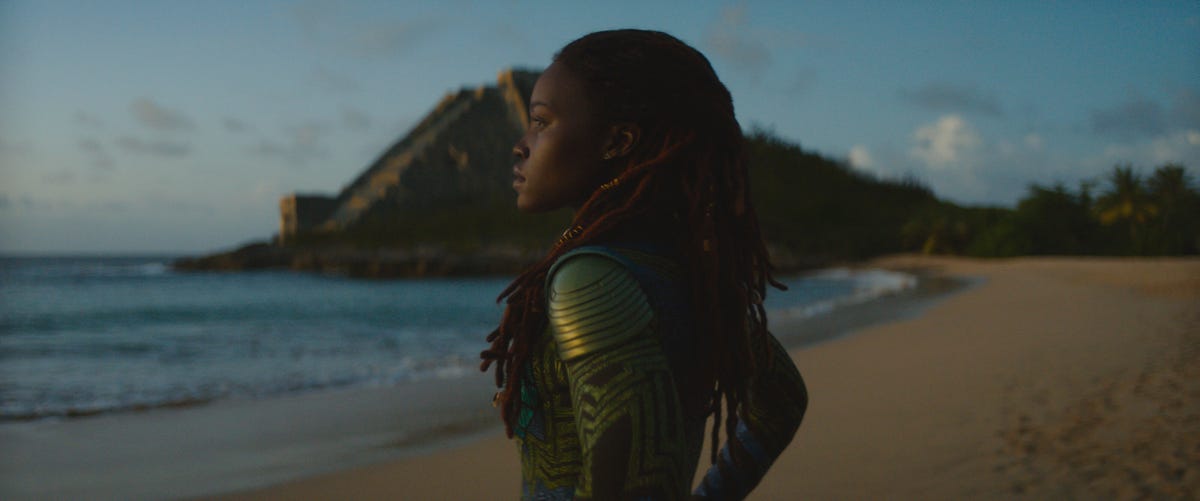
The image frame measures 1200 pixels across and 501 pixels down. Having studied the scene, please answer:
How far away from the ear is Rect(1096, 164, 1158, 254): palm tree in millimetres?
49888

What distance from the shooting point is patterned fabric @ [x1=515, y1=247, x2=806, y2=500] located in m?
0.89

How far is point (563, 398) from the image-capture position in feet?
3.47

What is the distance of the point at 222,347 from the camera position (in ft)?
49.8

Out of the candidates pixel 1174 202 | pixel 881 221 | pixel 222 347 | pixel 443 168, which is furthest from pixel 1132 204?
pixel 443 168

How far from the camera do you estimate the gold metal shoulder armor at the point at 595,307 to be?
890 mm

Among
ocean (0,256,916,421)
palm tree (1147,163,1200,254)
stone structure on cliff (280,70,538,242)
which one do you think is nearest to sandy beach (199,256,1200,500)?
ocean (0,256,916,421)

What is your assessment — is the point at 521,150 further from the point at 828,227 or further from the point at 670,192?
the point at 828,227

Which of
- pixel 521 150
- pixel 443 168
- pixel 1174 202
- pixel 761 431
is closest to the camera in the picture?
pixel 521 150

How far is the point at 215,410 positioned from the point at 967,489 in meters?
7.03

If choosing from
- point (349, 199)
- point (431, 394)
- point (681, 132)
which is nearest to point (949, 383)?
point (431, 394)

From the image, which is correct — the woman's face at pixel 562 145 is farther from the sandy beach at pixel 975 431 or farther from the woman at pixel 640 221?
the sandy beach at pixel 975 431

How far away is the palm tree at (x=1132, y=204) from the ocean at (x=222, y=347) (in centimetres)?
2504

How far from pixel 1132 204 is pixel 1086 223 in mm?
6365

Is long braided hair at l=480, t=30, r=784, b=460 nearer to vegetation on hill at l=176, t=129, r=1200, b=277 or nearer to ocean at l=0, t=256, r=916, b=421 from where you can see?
ocean at l=0, t=256, r=916, b=421
